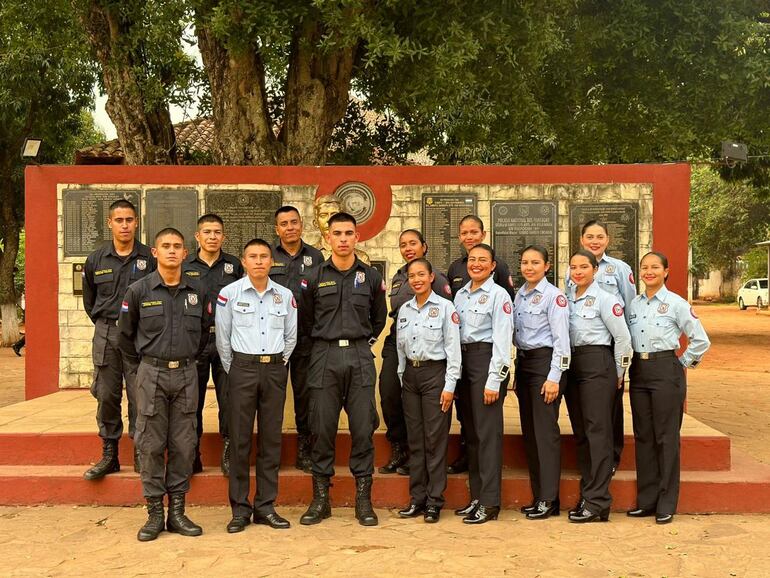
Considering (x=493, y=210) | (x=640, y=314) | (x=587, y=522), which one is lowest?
(x=587, y=522)

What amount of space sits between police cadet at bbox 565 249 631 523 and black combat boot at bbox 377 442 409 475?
1180 mm

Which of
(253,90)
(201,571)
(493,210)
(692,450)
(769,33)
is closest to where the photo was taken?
(201,571)

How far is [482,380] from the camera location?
529 cm

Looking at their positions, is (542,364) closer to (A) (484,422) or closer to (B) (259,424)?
(A) (484,422)

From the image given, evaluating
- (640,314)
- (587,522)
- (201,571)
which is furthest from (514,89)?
(201,571)

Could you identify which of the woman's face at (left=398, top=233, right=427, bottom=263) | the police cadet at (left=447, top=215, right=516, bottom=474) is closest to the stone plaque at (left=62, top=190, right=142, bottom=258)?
the woman's face at (left=398, top=233, right=427, bottom=263)

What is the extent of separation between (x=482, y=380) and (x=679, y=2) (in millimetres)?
7577

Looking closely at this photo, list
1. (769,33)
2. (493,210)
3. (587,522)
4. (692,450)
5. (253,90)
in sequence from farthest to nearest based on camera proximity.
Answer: (769,33), (253,90), (493,210), (692,450), (587,522)

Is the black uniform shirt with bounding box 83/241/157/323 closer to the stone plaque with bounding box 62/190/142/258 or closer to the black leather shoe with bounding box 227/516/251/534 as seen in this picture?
the black leather shoe with bounding box 227/516/251/534

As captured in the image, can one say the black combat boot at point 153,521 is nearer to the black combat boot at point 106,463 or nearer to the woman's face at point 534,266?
the black combat boot at point 106,463

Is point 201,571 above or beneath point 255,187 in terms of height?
beneath

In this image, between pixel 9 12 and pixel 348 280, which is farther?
pixel 9 12

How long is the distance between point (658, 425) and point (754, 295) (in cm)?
3211

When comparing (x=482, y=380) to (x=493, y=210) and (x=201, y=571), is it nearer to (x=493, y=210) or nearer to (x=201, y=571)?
(x=201, y=571)
